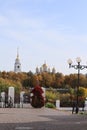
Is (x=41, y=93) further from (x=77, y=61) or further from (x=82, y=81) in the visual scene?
(x=82, y=81)

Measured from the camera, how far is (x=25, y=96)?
44281 mm

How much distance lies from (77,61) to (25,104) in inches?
263

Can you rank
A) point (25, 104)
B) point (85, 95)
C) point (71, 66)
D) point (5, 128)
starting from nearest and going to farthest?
point (5, 128) → point (71, 66) → point (25, 104) → point (85, 95)

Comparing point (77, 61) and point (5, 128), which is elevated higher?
point (77, 61)

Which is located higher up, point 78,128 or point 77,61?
point 77,61

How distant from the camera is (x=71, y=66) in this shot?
39.3 meters

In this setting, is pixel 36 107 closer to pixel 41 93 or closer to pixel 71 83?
pixel 41 93

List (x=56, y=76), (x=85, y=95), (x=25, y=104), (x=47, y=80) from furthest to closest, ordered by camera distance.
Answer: (x=56, y=76) → (x=47, y=80) → (x=85, y=95) → (x=25, y=104)

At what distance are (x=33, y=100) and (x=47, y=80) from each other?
294 feet

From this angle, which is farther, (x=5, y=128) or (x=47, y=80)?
(x=47, y=80)

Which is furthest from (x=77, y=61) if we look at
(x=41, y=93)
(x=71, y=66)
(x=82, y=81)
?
(x=82, y=81)

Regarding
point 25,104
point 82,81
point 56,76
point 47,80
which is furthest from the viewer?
point 56,76

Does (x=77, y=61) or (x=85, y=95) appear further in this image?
(x=85, y=95)

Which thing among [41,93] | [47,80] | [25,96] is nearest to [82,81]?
[47,80]
